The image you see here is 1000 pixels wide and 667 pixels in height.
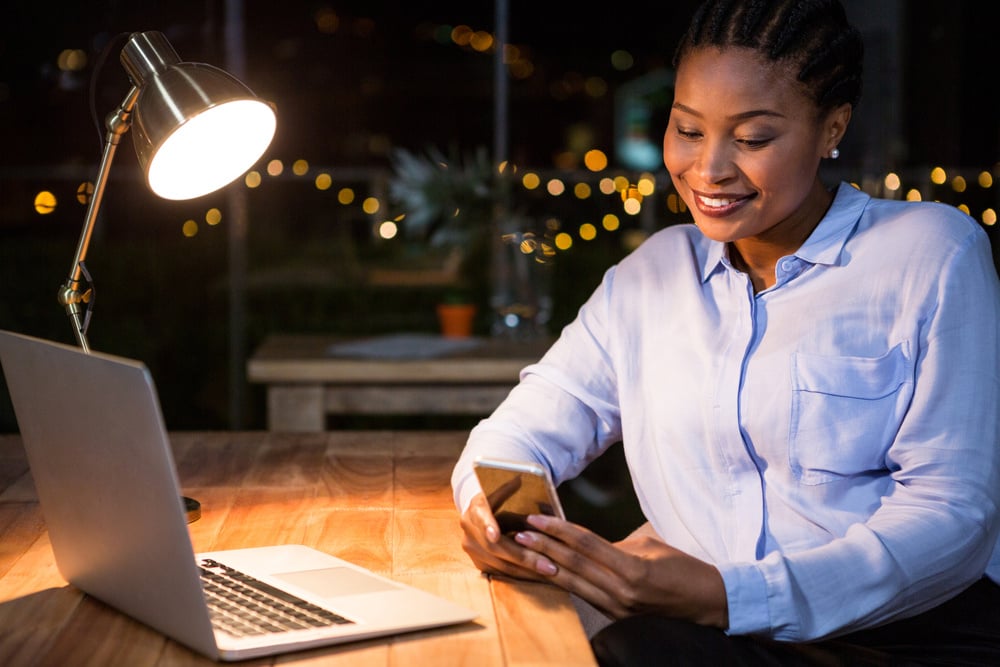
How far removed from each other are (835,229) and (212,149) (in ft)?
2.67

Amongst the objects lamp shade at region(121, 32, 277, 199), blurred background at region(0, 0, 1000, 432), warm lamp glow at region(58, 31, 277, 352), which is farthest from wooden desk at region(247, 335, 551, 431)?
lamp shade at region(121, 32, 277, 199)

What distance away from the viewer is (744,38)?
152cm

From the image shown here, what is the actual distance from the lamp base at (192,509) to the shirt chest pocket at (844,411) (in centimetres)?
76

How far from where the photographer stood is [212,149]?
5.46 ft

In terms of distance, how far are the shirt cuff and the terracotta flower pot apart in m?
2.61

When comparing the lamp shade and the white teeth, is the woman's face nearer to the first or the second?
the white teeth

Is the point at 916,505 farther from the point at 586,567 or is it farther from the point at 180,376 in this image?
the point at 180,376

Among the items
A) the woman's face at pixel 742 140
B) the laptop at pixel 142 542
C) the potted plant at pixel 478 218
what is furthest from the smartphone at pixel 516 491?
the potted plant at pixel 478 218

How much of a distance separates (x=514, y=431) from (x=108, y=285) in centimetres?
327

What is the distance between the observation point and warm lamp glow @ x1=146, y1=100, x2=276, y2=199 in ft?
5.32

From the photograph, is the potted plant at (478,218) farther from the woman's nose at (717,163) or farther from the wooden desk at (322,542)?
the woman's nose at (717,163)

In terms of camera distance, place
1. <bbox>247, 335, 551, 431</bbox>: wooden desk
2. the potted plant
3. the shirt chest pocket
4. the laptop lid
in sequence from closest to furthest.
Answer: the laptop lid
the shirt chest pocket
<bbox>247, 335, 551, 431</bbox>: wooden desk
the potted plant

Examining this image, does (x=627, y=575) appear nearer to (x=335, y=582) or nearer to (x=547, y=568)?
(x=547, y=568)

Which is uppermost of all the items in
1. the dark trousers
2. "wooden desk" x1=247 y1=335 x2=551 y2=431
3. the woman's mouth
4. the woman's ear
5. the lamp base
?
the woman's ear
